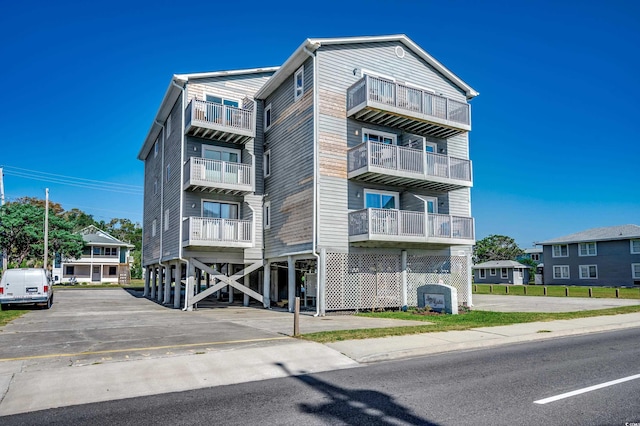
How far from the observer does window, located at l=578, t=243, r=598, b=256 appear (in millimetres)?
50031

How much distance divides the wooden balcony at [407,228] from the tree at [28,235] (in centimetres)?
4017

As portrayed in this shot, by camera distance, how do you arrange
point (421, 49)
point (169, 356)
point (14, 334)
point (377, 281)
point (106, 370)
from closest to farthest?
point (106, 370)
point (169, 356)
point (14, 334)
point (377, 281)
point (421, 49)

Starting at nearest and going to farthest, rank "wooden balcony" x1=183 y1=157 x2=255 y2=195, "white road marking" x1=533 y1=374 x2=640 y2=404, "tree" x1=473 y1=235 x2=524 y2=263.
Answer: "white road marking" x1=533 y1=374 x2=640 y2=404
"wooden balcony" x1=183 y1=157 x2=255 y2=195
"tree" x1=473 y1=235 x2=524 y2=263

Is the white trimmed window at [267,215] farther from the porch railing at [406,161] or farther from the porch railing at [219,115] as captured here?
the porch railing at [406,161]

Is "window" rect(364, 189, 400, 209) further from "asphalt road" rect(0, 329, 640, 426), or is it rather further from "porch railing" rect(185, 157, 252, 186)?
"asphalt road" rect(0, 329, 640, 426)

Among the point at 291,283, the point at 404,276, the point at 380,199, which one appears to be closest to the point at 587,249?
the point at 404,276

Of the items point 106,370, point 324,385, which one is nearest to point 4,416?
point 106,370

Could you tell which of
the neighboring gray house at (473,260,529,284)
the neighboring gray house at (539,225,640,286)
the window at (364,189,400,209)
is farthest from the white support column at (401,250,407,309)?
the neighboring gray house at (473,260,529,284)

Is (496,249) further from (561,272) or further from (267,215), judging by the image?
(267,215)

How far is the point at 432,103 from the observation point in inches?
879

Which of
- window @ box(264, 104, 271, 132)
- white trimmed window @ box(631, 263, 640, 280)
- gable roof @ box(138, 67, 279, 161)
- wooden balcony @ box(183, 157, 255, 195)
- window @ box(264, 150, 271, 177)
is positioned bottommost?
white trimmed window @ box(631, 263, 640, 280)

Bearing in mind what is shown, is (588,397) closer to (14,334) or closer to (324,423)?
(324,423)

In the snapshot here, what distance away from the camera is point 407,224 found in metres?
20.5

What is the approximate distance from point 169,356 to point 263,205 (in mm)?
15480
